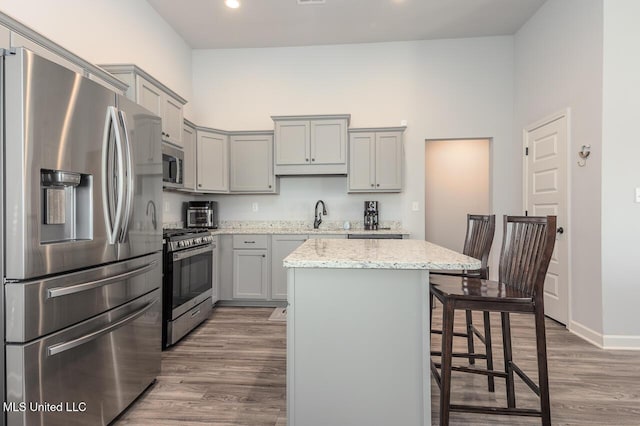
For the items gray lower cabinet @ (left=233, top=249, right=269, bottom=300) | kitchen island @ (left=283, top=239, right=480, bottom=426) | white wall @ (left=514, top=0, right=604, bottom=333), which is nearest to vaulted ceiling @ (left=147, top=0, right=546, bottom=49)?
white wall @ (left=514, top=0, right=604, bottom=333)

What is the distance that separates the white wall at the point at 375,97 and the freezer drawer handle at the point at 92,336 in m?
2.71

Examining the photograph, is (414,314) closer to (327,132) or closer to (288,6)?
(327,132)

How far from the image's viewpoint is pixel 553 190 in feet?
11.4

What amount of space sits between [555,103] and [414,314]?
3.23 metres

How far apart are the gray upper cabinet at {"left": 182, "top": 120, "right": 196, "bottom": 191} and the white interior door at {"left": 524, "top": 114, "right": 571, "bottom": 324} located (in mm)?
3921

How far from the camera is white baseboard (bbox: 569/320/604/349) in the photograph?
2791 millimetres

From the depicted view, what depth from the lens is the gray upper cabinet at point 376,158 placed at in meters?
4.13

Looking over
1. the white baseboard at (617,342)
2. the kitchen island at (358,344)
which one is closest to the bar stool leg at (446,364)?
the kitchen island at (358,344)

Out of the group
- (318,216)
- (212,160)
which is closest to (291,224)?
(318,216)

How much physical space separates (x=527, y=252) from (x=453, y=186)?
445cm

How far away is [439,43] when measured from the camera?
4387 millimetres

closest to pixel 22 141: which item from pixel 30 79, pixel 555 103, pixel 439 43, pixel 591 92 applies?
→ pixel 30 79

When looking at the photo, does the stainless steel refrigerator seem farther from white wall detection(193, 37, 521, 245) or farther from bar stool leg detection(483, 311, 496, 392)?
white wall detection(193, 37, 521, 245)

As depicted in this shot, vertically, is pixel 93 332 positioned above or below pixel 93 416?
above
